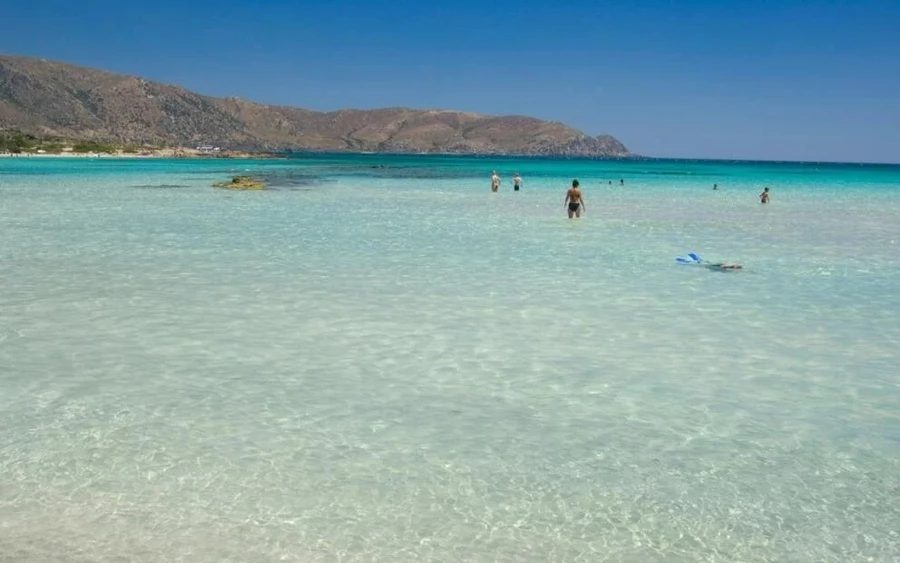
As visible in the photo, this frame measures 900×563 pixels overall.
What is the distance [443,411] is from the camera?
891cm

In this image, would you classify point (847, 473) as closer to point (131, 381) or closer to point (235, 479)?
point (235, 479)

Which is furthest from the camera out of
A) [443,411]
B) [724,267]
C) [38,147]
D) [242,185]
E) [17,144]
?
[38,147]

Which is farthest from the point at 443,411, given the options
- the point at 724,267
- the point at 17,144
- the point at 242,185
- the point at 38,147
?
the point at 17,144

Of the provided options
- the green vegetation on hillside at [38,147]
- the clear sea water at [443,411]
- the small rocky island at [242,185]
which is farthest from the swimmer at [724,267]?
the green vegetation on hillside at [38,147]

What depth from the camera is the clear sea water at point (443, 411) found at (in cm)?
625

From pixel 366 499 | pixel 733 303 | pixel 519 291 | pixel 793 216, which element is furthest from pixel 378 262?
pixel 793 216

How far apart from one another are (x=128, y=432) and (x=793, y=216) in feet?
116

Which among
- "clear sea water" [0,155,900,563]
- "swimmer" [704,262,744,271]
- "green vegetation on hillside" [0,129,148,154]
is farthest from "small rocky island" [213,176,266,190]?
"green vegetation on hillside" [0,129,148,154]

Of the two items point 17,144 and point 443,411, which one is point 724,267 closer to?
point 443,411

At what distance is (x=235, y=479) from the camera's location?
23.2ft

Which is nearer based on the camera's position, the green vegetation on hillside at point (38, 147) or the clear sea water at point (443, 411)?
the clear sea water at point (443, 411)

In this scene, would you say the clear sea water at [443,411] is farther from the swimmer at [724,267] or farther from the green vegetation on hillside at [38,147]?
the green vegetation on hillside at [38,147]

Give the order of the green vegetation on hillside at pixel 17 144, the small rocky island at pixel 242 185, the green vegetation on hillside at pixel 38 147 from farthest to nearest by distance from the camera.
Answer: the green vegetation on hillside at pixel 38 147, the green vegetation on hillside at pixel 17 144, the small rocky island at pixel 242 185

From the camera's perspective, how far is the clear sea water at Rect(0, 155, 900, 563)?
625 cm
